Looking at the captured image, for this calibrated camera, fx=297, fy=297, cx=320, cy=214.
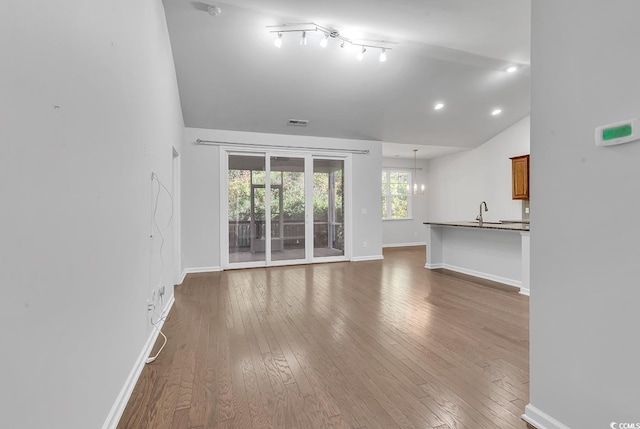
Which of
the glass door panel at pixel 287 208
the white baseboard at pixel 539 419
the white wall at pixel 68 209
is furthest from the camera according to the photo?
the glass door panel at pixel 287 208

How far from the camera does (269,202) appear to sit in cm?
592

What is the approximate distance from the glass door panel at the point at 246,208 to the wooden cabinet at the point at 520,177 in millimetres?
5477

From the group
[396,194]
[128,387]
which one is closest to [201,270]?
[128,387]

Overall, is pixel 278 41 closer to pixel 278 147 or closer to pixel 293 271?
pixel 278 147

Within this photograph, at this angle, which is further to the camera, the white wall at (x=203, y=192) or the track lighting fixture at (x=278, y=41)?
the white wall at (x=203, y=192)

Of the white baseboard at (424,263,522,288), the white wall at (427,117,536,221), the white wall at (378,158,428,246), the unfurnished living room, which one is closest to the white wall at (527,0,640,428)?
the unfurnished living room

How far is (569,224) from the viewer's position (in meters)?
1.46

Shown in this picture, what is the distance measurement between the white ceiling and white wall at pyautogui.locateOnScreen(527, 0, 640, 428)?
7.09 feet

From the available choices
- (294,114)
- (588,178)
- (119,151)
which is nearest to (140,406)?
(119,151)

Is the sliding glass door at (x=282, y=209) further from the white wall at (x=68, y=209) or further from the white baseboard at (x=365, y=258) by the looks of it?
the white wall at (x=68, y=209)

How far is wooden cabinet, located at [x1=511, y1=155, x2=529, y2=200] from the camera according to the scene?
631cm

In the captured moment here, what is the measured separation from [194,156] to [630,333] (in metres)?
5.71

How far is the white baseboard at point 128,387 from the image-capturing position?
1.56 meters
